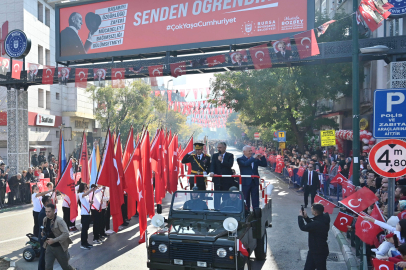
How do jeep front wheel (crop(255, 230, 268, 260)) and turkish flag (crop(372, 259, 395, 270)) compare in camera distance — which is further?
jeep front wheel (crop(255, 230, 268, 260))

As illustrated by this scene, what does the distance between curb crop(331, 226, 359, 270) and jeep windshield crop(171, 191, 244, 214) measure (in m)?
2.68

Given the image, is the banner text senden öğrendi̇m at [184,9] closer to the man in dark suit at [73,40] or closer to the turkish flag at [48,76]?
the man in dark suit at [73,40]

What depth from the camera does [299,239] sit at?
31.6 feet

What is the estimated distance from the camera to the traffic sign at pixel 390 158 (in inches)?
219

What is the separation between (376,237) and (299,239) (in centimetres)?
340

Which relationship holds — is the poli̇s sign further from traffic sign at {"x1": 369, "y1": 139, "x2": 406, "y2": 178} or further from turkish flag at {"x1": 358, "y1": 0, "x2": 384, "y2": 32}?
traffic sign at {"x1": 369, "y1": 139, "x2": 406, "y2": 178}

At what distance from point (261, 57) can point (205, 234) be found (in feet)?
29.2

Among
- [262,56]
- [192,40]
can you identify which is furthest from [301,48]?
[192,40]

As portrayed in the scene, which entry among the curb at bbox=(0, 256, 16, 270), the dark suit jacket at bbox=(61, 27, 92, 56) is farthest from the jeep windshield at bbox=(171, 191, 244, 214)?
the dark suit jacket at bbox=(61, 27, 92, 56)

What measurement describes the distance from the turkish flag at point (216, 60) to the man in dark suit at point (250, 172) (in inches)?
232

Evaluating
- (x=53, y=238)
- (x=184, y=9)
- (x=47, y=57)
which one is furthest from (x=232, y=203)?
(x=47, y=57)

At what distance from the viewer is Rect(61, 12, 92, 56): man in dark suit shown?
17.7 meters

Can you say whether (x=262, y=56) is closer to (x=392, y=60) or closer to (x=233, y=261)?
(x=392, y=60)

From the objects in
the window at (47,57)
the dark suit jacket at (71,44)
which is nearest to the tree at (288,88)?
the dark suit jacket at (71,44)
